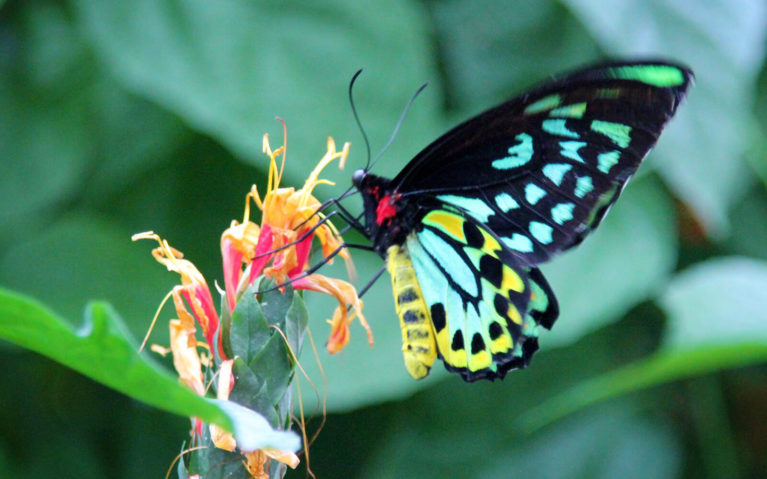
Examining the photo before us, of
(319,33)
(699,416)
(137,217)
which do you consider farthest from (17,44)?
(699,416)

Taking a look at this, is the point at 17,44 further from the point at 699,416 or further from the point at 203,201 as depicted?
the point at 699,416

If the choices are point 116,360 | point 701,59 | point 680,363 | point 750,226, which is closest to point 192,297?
point 116,360

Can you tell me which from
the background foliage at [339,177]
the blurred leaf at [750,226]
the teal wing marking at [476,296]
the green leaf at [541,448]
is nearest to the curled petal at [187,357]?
the teal wing marking at [476,296]

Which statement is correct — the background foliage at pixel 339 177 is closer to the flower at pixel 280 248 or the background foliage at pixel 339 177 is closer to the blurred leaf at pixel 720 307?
the blurred leaf at pixel 720 307

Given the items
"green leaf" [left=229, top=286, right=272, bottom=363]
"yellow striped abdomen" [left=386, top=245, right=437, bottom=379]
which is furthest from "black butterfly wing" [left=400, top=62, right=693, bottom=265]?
"green leaf" [left=229, top=286, right=272, bottom=363]

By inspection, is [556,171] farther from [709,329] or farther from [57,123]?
[57,123]

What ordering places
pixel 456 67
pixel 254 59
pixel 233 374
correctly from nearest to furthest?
pixel 233 374
pixel 254 59
pixel 456 67
